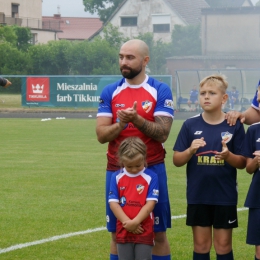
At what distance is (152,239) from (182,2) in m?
64.5

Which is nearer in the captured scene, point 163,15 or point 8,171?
point 8,171

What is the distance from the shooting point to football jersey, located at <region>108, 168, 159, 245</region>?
18.6 ft

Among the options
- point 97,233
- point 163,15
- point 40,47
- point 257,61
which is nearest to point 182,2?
point 163,15

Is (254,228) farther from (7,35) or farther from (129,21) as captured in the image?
(129,21)

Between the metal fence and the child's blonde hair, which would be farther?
the metal fence

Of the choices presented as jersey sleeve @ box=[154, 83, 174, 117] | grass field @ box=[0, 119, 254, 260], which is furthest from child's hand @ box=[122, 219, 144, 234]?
grass field @ box=[0, 119, 254, 260]

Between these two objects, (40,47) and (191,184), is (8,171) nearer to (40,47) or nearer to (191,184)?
(191,184)

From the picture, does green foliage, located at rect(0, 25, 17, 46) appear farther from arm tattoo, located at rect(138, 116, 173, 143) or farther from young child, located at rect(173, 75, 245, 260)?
young child, located at rect(173, 75, 245, 260)

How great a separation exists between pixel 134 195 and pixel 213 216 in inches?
28.5

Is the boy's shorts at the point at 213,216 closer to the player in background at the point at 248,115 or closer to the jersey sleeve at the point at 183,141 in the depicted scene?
the jersey sleeve at the point at 183,141

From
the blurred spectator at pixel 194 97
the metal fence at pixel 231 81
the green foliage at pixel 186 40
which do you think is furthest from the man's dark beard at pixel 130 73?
the green foliage at pixel 186 40

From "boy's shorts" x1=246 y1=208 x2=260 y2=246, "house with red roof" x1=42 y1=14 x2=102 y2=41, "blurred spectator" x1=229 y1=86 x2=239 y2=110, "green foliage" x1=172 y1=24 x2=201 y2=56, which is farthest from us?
"house with red roof" x1=42 y1=14 x2=102 y2=41

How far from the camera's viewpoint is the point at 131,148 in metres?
5.61

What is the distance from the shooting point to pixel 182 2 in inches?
2699
